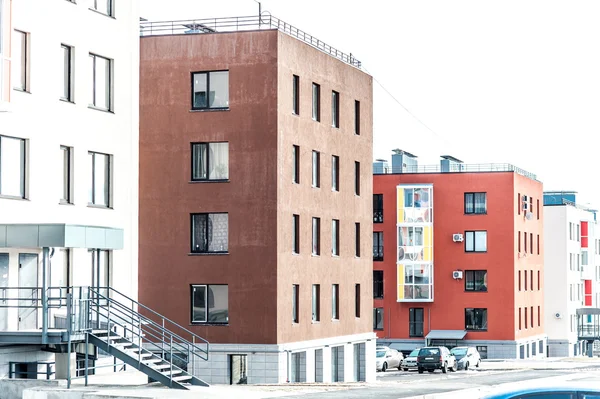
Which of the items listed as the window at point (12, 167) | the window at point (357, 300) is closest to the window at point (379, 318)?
the window at point (357, 300)

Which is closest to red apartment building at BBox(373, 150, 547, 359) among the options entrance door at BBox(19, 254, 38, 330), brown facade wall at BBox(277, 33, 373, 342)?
brown facade wall at BBox(277, 33, 373, 342)

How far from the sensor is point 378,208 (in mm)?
81938

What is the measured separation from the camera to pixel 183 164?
4297 cm

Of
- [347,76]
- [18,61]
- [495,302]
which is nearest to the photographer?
[18,61]

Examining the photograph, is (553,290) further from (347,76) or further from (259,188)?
(259,188)

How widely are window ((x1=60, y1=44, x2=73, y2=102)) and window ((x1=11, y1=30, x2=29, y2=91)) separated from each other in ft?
7.16

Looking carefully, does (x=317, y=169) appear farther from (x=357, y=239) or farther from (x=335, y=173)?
(x=357, y=239)

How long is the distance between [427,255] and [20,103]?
52.5m

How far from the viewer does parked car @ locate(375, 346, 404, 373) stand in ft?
215

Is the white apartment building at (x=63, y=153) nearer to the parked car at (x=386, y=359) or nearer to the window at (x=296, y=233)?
the window at (x=296, y=233)

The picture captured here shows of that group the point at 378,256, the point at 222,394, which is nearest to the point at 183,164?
the point at 222,394

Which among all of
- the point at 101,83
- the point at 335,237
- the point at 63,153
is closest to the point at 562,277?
the point at 335,237

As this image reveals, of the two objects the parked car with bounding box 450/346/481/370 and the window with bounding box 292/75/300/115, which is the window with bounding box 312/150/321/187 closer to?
the window with bounding box 292/75/300/115

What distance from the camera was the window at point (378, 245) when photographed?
269 ft
